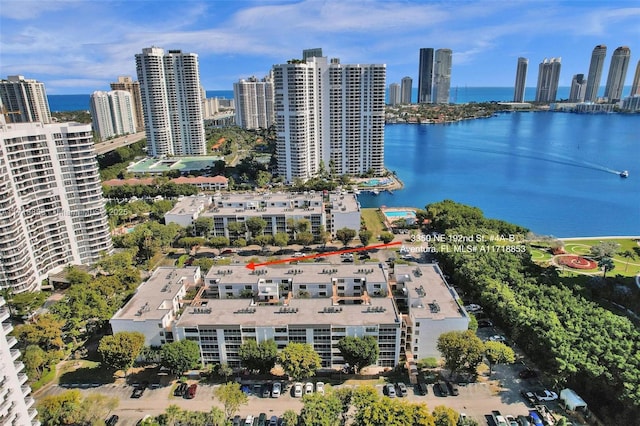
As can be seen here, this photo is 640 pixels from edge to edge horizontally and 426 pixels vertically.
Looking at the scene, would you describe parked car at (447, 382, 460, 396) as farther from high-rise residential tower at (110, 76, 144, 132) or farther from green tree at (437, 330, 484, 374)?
high-rise residential tower at (110, 76, 144, 132)

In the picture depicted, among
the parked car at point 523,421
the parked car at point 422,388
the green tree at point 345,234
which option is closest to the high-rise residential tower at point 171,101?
the green tree at point 345,234

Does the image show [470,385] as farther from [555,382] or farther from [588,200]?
[588,200]

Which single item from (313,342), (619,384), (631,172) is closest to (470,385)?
(619,384)

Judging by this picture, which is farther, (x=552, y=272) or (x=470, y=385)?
(x=552, y=272)

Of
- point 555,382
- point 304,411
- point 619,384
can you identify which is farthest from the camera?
point 555,382

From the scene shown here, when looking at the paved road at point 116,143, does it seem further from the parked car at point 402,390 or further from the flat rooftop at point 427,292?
the parked car at point 402,390

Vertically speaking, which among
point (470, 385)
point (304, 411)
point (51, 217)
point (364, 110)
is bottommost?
point (470, 385)
